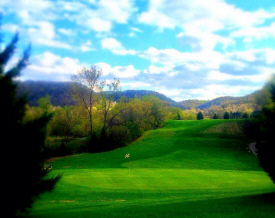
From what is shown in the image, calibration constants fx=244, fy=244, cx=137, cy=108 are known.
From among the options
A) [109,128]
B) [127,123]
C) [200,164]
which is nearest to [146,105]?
[127,123]

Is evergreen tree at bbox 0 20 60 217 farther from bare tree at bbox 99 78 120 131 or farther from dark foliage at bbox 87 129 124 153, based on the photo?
bare tree at bbox 99 78 120 131

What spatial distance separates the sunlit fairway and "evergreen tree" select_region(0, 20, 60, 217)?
1.15m

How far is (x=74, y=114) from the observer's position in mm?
53469

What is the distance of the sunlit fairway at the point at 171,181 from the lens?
11562mm

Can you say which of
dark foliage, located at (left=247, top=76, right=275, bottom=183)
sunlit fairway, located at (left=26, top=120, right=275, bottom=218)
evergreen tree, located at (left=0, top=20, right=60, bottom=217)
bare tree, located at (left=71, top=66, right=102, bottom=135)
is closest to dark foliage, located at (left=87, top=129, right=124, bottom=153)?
sunlit fairway, located at (left=26, top=120, right=275, bottom=218)

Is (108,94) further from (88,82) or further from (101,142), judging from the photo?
(101,142)

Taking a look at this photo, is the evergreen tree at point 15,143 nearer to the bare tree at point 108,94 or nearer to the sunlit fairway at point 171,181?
the sunlit fairway at point 171,181

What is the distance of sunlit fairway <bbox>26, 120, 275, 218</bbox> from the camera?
11.6 meters

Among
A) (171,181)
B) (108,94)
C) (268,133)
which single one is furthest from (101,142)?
(268,133)

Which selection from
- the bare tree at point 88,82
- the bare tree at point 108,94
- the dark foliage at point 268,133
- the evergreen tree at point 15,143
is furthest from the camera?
the bare tree at point 108,94

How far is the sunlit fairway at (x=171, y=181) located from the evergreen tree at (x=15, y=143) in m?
1.15

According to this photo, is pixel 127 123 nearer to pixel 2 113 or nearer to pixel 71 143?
pixel 71 143

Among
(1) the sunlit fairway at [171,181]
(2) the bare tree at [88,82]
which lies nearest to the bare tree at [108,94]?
(2) the bare tree at [88,82]

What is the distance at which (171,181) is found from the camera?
77.2 ft
